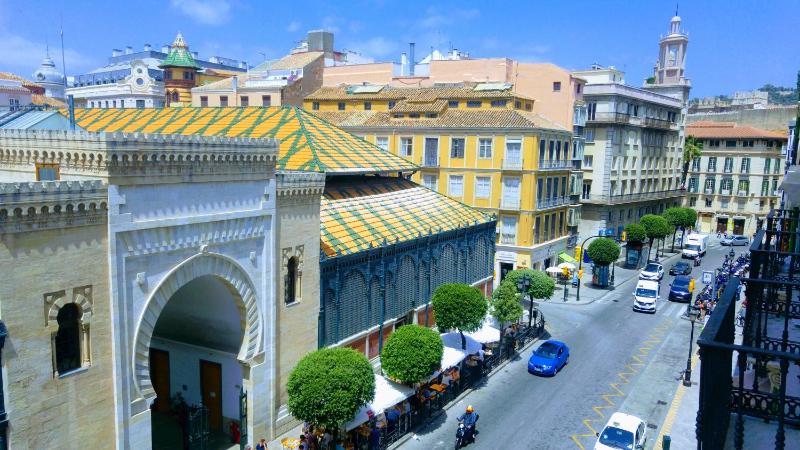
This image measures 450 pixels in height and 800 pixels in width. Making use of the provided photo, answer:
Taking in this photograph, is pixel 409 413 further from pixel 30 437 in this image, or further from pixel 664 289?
pixel 664 289

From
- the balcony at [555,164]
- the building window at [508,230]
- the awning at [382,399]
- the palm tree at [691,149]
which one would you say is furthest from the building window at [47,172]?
the palm tree at [691,149]

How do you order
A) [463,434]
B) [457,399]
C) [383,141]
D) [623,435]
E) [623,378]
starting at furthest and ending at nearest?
[383,141] < [623,378] < [457,399] < [463,434] < [623,435]

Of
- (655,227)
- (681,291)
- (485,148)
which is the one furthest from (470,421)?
(655,227)

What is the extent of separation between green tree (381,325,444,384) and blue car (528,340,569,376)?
789cm

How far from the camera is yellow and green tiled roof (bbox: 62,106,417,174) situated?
27.7m

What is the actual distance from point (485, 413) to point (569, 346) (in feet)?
33.6

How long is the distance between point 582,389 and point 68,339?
2083 centimetres

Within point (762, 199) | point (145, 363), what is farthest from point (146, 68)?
point (762, 199)

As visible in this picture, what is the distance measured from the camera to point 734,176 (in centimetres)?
7906

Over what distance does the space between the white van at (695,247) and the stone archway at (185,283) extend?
5272 centimetres

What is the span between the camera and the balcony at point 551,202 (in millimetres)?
47284

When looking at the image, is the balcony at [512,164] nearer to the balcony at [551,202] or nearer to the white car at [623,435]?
the balcony at [551,202]

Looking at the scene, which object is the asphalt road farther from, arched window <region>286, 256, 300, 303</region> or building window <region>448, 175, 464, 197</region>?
building window <region>448, 175, 464, 197</region>

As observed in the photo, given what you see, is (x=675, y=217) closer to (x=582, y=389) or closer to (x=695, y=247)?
(x=695, y=247)
